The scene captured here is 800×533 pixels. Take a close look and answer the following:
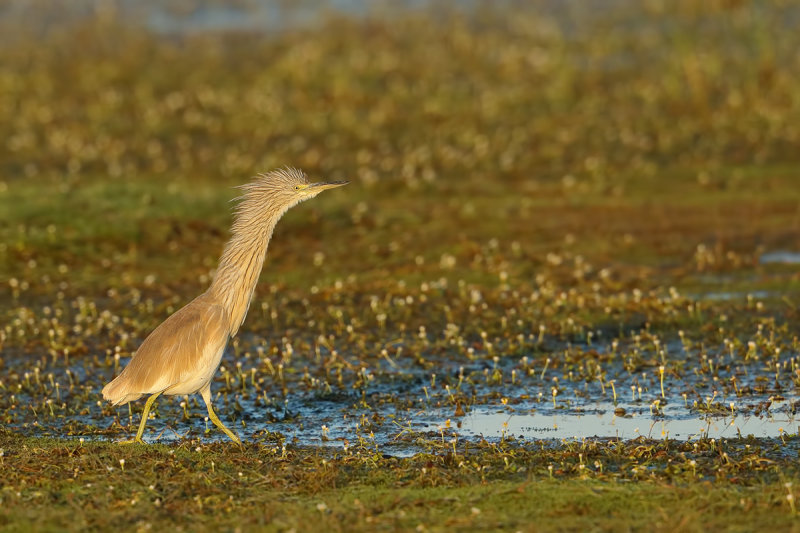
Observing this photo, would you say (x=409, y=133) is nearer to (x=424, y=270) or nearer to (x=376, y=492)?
(x=424, y=270)

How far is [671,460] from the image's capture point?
9133 mm

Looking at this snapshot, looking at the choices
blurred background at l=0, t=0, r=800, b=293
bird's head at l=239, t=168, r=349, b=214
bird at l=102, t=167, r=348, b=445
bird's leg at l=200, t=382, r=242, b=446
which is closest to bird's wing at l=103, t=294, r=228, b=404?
bird at l=102, t=167, r=348, b=445

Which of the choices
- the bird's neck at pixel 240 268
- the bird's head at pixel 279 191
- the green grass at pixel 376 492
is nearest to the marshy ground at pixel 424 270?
the green grass at pixel 376 492

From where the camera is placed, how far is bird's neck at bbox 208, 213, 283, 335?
34.2ft

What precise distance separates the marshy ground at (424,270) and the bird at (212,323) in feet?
1.45

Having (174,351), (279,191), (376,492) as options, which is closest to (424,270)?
(279,191)

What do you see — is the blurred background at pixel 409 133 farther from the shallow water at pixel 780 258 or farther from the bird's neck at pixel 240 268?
the bird's neck at pixel 240 268

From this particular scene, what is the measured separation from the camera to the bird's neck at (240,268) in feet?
34.2

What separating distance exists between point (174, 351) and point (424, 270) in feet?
23.2

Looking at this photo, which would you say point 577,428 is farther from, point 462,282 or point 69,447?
point 462,282

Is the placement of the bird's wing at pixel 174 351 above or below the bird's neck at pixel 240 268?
below

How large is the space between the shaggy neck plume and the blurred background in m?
5.72

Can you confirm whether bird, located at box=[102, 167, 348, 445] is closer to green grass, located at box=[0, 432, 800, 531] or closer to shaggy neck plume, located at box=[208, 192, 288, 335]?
shaggy neck plume, located at box=[208, 192, 288, 335]

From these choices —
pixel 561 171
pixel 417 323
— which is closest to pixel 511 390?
pixel 417 323
